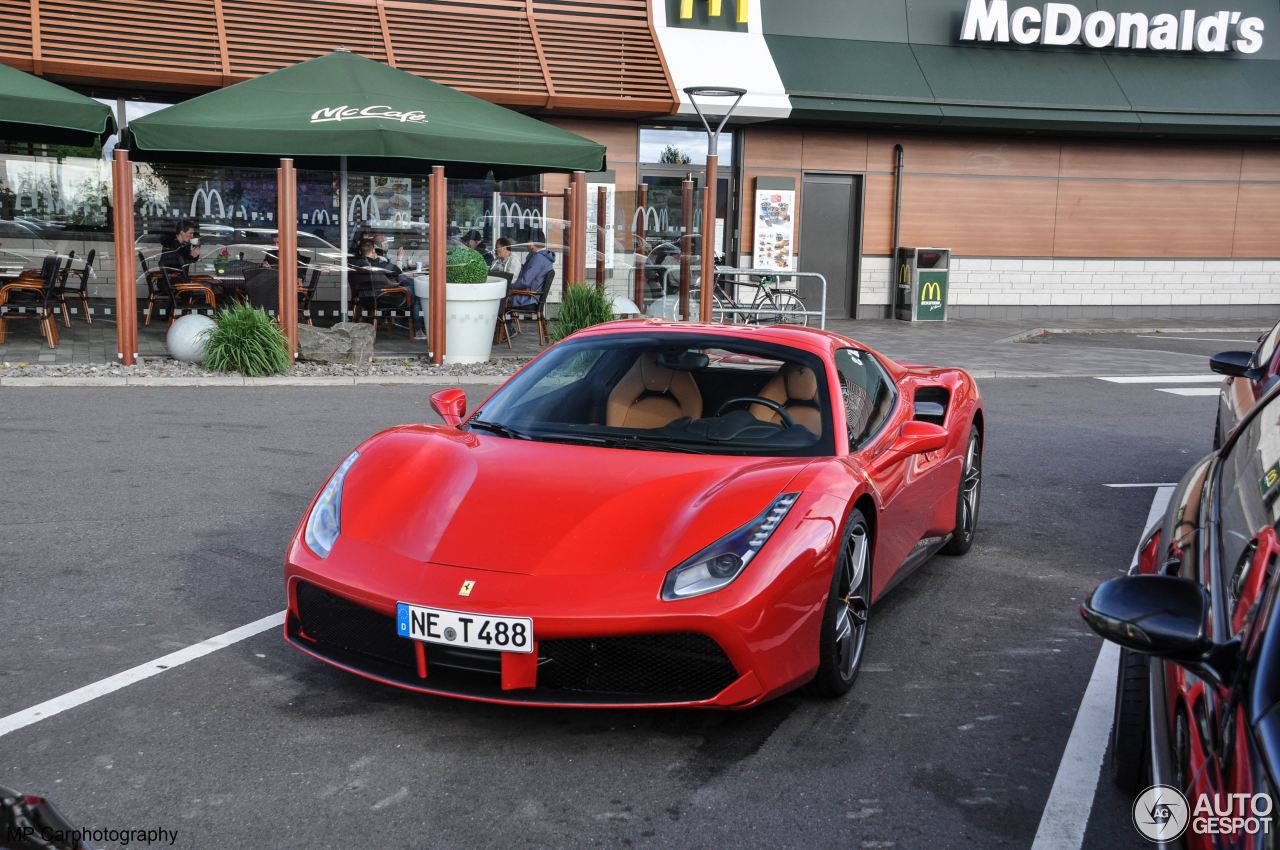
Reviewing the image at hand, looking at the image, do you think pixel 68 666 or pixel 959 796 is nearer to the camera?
pixel 959 796

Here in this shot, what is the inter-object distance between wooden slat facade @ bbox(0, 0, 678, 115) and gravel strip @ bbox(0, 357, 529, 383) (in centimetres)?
580

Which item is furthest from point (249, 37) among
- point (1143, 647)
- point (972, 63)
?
point (1143, 647)

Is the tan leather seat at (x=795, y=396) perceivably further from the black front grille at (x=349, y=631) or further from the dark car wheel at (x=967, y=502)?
the black front grille at (x=349, y=631)

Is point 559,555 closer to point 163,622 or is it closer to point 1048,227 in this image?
point 163,622

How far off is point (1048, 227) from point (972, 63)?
3.47 meters

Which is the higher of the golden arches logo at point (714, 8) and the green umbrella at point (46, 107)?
the golden arches logo at point (714, 8)

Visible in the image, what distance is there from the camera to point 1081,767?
4016mm

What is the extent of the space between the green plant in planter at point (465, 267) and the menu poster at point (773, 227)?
7900 millimetres

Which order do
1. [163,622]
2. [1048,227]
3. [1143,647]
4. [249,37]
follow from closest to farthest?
[1143,647] < [163,622] < [249,37] < [1048,227]

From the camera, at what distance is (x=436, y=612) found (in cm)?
393

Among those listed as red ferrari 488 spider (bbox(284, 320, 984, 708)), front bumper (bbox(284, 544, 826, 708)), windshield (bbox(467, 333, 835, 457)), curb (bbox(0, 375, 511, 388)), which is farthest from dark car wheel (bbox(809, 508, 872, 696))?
curb (bbox(0, 375, 511, 388))

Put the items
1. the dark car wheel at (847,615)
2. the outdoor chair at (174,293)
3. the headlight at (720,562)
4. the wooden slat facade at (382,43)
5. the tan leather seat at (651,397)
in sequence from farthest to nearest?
the wooden slat facade at (382,43) → the outdoor chair at (174,293) → the tan leather seat at (651,397) → the dark car wheel at (847,615) → the headlight at (720,562)

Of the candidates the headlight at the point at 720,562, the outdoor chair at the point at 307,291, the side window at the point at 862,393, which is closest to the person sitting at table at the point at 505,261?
the outdoor chair at the point at 307,291

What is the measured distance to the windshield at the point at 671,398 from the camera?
5090mm
